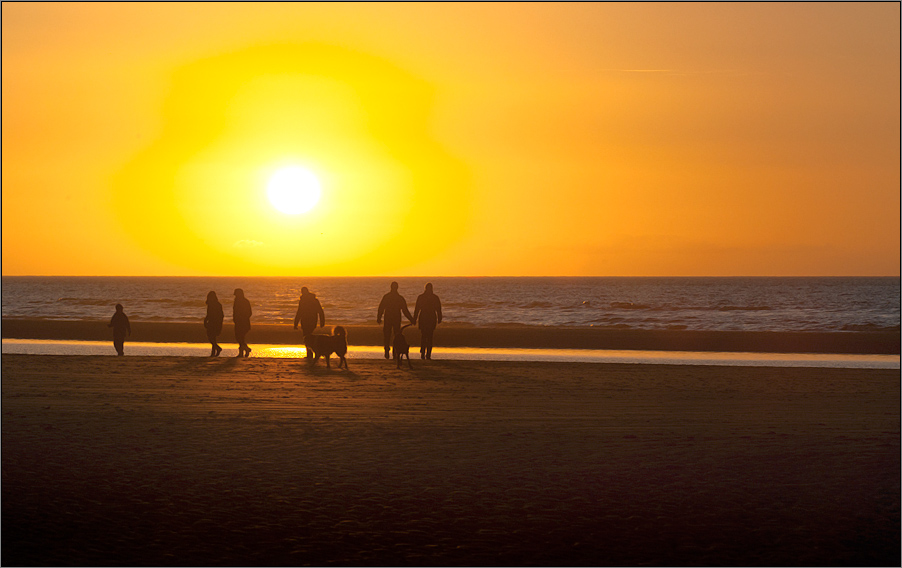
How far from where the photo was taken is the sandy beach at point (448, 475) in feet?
20.4

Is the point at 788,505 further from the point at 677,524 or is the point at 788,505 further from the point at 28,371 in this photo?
the point at 28,371

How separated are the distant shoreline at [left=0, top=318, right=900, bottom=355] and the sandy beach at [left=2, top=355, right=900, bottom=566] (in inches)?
530

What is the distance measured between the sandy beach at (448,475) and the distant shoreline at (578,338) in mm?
13464

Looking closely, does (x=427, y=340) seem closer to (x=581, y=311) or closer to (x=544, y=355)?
(x=544, y=355)

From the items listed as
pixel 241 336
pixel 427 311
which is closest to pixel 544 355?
pixel 427 311

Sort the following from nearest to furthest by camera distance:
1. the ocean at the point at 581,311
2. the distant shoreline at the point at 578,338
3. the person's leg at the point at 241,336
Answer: the person's leg at the point at 241,336, the distant shoreline at the point at 578,338, the ocean at the point at 581,311

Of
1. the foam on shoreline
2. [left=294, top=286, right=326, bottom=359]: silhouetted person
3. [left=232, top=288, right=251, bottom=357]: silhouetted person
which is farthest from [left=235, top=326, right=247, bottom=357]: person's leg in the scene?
[left=294, top=286, right=326, bottom=359]: silhouetted person

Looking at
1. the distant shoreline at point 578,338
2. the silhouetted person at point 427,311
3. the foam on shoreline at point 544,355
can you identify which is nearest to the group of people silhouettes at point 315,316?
the silhouetted person at point 427,311

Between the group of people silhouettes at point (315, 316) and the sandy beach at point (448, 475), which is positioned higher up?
the group of people silhouettes at point (315, 316)

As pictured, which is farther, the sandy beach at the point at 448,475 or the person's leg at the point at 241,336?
the person's leg at the point at 241,336

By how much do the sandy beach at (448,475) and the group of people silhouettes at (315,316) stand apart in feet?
15.5

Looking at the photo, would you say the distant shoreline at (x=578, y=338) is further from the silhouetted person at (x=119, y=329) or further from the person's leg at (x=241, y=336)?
the silhouetted person at (x=119, y=329)

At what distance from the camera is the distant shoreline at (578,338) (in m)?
28.6

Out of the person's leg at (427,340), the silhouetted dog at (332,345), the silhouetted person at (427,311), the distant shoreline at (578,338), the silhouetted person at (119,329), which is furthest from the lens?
the distant shoreline at (578,338)
